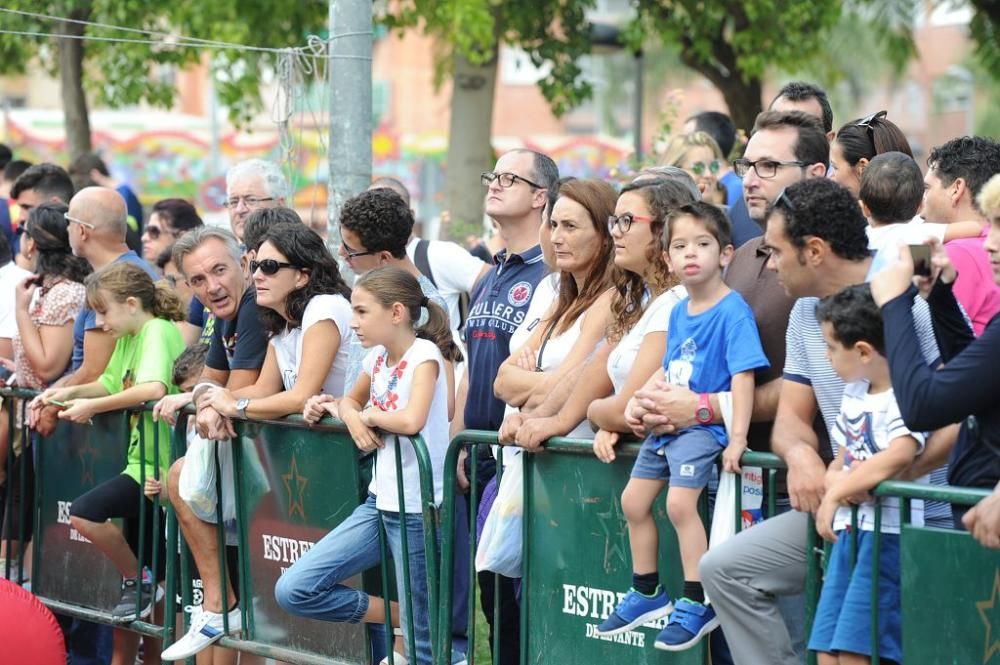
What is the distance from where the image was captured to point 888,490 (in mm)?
4316

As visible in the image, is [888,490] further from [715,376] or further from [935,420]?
[715,376]

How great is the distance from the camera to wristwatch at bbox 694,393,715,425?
15.8 feet

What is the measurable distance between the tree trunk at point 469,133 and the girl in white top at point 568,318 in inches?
361

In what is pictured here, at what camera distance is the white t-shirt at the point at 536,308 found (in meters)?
5.73

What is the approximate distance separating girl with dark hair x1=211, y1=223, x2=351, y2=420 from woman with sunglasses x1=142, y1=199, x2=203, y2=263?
3.03 m

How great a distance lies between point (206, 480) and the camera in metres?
6.51

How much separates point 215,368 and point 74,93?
943 cm

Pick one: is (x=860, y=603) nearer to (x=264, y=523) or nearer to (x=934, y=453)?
(x=934, y=453)

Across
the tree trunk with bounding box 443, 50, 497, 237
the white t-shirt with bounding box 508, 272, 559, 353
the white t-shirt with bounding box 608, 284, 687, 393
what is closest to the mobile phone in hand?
the white t-shirt with bounding box 608, 284, 687, 393

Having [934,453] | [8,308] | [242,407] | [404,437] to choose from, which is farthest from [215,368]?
[934,453]

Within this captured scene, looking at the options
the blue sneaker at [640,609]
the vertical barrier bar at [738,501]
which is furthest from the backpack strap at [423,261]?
the vertical barrier bar at [738,501]

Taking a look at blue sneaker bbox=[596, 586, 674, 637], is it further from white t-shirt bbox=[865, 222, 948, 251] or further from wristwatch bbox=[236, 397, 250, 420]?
wristwatch bbox=[236, 397, 250, 420]

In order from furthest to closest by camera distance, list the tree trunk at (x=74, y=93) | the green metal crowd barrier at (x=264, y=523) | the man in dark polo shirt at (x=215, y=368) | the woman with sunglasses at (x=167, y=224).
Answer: the tree trunk at (x=74, y=93)
the woman with sunglasses at (x=167, y=224)
the man in dark polo shirt at (x=215, y=368)
the green metal crowd barrier at (x=264, y=523)

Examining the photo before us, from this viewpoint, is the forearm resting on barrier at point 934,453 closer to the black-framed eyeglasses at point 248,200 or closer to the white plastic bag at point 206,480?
the white plastic bag at point 206,480
